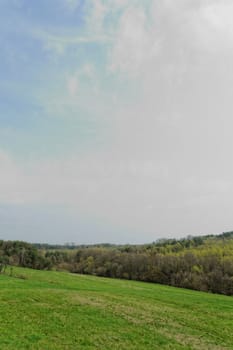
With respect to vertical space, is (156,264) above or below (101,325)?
above

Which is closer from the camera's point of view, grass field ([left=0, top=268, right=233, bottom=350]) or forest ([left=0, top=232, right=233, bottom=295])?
grass field ([left=0, top=268, right=233, bottom=350])

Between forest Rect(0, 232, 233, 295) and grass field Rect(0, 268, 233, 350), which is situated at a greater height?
forest Rect(0, 232, 233, 295)

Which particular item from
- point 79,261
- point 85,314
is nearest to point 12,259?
point 79,261

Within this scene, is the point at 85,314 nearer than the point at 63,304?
Yes

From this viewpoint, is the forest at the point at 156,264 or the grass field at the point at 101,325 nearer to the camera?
the grass field at the point at 101,325

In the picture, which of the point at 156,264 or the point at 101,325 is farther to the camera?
the point at 156,264

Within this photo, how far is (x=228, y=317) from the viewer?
18.1 m

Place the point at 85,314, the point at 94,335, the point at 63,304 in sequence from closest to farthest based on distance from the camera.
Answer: the point at 94,335 → the point at 85,314 → the point at 63,304

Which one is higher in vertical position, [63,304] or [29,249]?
[29,249]

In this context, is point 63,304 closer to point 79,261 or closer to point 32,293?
point 32,293

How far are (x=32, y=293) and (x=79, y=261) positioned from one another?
69014 mm

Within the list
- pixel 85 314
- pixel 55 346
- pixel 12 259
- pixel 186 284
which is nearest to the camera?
pixel 55 346

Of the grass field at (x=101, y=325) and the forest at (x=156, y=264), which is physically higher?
the forest at (x=156, y=264)

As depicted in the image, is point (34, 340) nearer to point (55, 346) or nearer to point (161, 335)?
point (55, 346)
